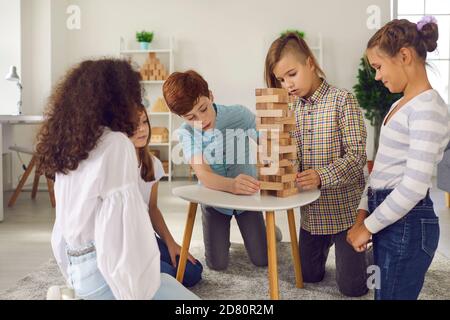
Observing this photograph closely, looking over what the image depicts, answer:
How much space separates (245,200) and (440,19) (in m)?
5.74

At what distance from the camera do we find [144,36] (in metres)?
6.10

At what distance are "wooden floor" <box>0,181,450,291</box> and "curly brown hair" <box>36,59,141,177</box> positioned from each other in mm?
1276

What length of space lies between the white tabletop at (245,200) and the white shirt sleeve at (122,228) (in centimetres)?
46

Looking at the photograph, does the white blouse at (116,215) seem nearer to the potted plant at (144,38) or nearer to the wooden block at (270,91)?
the wooden block at (270,91)

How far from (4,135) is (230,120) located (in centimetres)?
276

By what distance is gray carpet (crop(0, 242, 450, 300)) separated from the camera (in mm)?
2086

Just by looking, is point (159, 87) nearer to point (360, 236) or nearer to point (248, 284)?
point (248, 284)

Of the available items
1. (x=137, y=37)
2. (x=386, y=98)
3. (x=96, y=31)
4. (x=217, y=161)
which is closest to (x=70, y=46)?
(x=96, y=31)

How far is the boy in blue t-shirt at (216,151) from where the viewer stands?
6.51ft

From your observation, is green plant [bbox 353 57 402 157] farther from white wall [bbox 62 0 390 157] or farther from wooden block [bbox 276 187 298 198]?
wooden block [bbox 276 187 298 198]

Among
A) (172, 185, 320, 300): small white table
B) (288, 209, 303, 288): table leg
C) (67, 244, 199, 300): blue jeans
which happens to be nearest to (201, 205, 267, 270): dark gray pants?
(288, 209, 303, 288): table leg

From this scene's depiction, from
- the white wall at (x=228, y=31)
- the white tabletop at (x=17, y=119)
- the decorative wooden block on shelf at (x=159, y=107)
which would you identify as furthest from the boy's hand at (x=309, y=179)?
the white wall at (x=228, y=31)

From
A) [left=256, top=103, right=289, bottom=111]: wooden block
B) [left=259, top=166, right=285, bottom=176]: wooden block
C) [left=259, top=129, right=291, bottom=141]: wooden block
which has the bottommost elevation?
[left=259, top=166, right=285, bottom=176]: wooden block

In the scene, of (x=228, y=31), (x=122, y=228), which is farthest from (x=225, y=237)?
(x=228, y=31)
